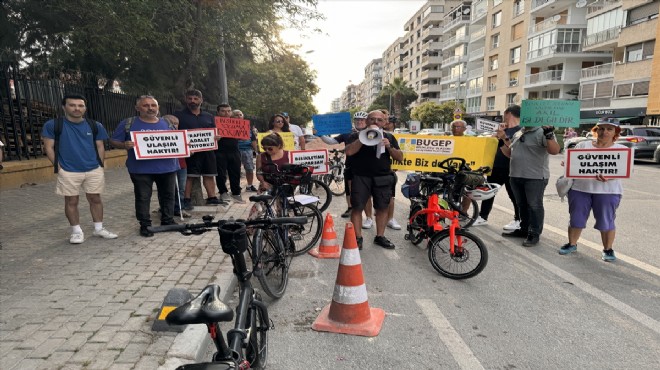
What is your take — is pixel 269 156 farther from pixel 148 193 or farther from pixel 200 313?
pixel 200 313

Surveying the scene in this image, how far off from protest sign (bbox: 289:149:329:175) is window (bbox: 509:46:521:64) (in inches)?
1706

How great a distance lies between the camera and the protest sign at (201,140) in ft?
21.9

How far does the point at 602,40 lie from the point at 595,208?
35547 millimetres

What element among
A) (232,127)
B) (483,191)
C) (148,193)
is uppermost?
(232,127)

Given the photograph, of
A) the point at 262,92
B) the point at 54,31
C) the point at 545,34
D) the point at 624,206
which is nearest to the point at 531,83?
the point at 545,34

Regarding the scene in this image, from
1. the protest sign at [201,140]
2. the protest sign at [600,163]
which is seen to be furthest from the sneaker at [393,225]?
the protest sign at [201,140]

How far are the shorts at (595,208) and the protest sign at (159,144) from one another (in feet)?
17.7

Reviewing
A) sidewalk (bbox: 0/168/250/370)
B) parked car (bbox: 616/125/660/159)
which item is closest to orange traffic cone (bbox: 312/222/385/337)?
sidewalk (bbox: 0/168/250/370)

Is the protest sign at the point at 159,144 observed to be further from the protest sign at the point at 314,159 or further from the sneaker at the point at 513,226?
the sneaker at the point at 513,226

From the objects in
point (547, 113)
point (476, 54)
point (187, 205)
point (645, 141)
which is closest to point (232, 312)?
point (547, 113)

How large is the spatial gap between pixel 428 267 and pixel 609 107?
34731 mm

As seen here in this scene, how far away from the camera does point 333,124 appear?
26.0 feet

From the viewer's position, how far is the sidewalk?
279 cm

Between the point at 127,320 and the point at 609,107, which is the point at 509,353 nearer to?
the point at 127,320
